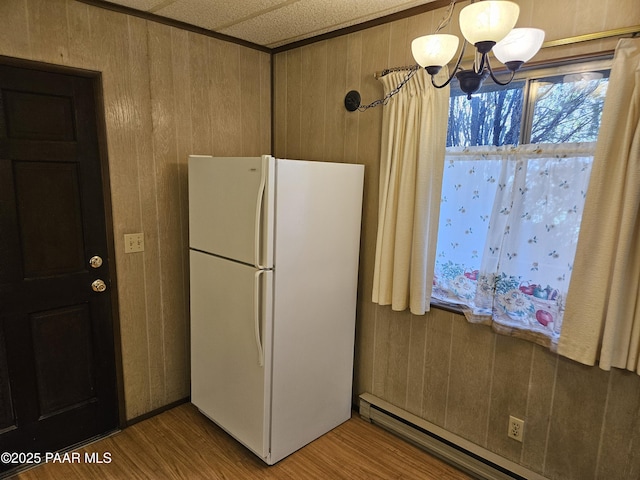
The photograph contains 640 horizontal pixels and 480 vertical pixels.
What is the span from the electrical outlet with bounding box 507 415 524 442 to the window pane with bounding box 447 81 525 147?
138 centimetres

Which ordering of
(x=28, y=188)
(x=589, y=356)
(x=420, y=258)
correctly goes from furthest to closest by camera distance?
(x=420, y=258) → (x=28, y=188) → (x=589, y=356)

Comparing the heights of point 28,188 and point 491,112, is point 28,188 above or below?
below

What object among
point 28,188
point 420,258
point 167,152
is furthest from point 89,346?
point 420,258

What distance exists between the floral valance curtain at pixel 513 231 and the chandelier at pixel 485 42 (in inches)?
26.0

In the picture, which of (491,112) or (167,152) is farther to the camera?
(167,152)

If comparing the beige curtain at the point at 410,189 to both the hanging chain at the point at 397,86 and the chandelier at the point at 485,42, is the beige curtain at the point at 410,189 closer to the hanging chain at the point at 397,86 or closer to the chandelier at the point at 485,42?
the hanging chain at the point at 397,86

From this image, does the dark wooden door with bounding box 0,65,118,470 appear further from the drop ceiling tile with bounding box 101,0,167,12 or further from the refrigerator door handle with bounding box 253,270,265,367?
the refrigerator door handle with bounding box 253,270,265,367

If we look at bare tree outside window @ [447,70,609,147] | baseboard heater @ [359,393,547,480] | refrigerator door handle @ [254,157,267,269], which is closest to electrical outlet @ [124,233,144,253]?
refrigerator door handle @ [254,157,267,269]

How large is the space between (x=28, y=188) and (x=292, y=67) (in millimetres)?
1817

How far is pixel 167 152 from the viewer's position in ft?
8.30

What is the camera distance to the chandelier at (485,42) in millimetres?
1117

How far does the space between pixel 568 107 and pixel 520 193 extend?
16.1 inches

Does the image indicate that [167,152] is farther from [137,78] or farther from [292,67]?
[292,67]

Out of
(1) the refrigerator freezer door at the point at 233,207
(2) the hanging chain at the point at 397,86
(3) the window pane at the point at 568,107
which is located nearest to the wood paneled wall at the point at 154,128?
(1) the refrigerator freezer door at the point at 233,207
